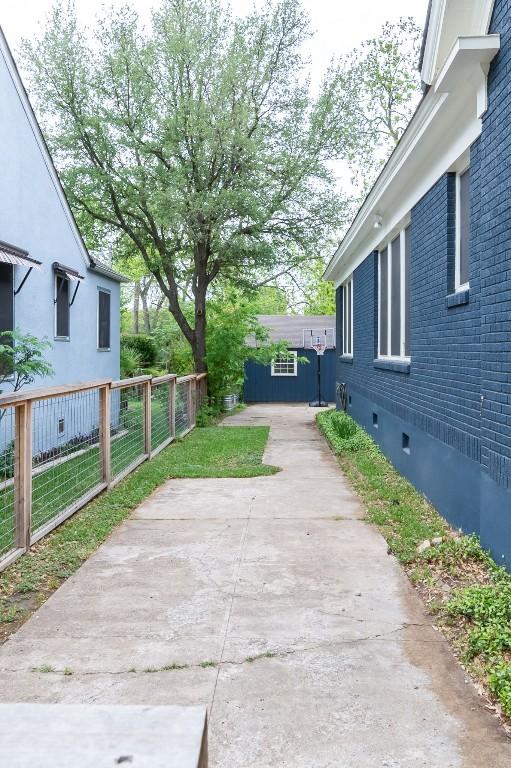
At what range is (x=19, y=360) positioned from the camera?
813 cm

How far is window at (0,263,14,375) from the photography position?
8.60 metres

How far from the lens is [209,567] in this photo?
4824 millimetres

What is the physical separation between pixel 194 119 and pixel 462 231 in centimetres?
982

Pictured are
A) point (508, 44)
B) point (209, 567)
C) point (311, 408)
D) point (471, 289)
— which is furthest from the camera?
point (311, 408)

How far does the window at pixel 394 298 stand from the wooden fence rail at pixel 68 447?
3422 mm

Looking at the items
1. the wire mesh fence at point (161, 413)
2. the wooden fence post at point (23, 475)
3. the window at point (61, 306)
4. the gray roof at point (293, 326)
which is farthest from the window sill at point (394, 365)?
the gray roof at point (293, 326)

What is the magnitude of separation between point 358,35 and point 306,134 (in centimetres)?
1190

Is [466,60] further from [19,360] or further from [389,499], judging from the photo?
[19,360]

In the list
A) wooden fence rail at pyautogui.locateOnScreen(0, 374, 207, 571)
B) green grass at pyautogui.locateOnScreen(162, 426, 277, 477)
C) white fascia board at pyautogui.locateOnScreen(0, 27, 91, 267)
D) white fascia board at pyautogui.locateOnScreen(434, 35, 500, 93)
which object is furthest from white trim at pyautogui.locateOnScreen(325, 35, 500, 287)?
white fascia board at pyautogui.locateOnScreen(0, 27, 91, 267)

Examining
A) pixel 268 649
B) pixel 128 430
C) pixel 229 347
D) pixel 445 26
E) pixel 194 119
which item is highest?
pixel 194 119

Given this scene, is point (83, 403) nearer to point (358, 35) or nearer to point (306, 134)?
point (306, 134)

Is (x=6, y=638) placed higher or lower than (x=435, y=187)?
lower

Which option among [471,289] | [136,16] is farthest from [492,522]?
[136,16]

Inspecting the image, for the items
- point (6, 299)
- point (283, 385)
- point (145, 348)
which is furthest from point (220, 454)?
point (145, 348)
